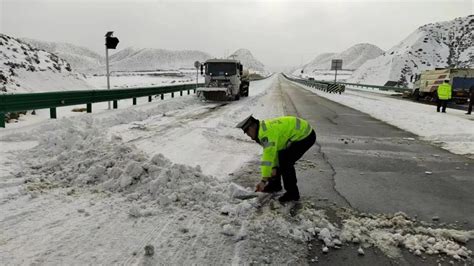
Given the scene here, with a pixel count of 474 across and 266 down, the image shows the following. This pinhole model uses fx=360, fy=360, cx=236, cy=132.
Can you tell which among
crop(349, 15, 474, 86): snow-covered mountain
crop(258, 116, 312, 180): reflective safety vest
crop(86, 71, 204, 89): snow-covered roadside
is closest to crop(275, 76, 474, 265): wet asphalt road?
crop(258, 116, 312, 180): reflective safety vest

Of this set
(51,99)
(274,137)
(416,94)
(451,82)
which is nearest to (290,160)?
(274,137)

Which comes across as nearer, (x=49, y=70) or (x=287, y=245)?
(x=287, y=245)

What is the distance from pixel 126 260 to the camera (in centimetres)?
336

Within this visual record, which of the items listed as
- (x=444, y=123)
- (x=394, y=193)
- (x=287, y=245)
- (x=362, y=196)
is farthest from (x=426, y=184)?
(x=444, y=123)

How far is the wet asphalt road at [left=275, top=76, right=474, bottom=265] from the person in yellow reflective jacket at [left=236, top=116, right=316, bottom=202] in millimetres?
595

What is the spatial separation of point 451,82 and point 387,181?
25782mm

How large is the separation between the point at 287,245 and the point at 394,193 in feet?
8.84

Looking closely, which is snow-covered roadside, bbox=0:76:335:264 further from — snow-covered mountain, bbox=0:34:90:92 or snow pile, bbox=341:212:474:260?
snow-covered mountain, bbox=0:34:90:92

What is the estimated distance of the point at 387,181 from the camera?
6.39 meters

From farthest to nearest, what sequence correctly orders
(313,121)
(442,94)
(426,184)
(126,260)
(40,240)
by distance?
(442,94) → (313,121) → (426,184) → (40,240) → (126,260)

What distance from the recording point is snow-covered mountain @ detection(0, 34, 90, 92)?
20.7m

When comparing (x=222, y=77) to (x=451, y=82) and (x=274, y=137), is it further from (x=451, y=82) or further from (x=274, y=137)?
(x=274, y=137)

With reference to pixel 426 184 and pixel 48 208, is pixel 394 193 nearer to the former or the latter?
pixel 426 184

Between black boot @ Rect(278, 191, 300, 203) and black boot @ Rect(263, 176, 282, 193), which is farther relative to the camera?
black boot @ Rect(263, 176, 282, 193)
